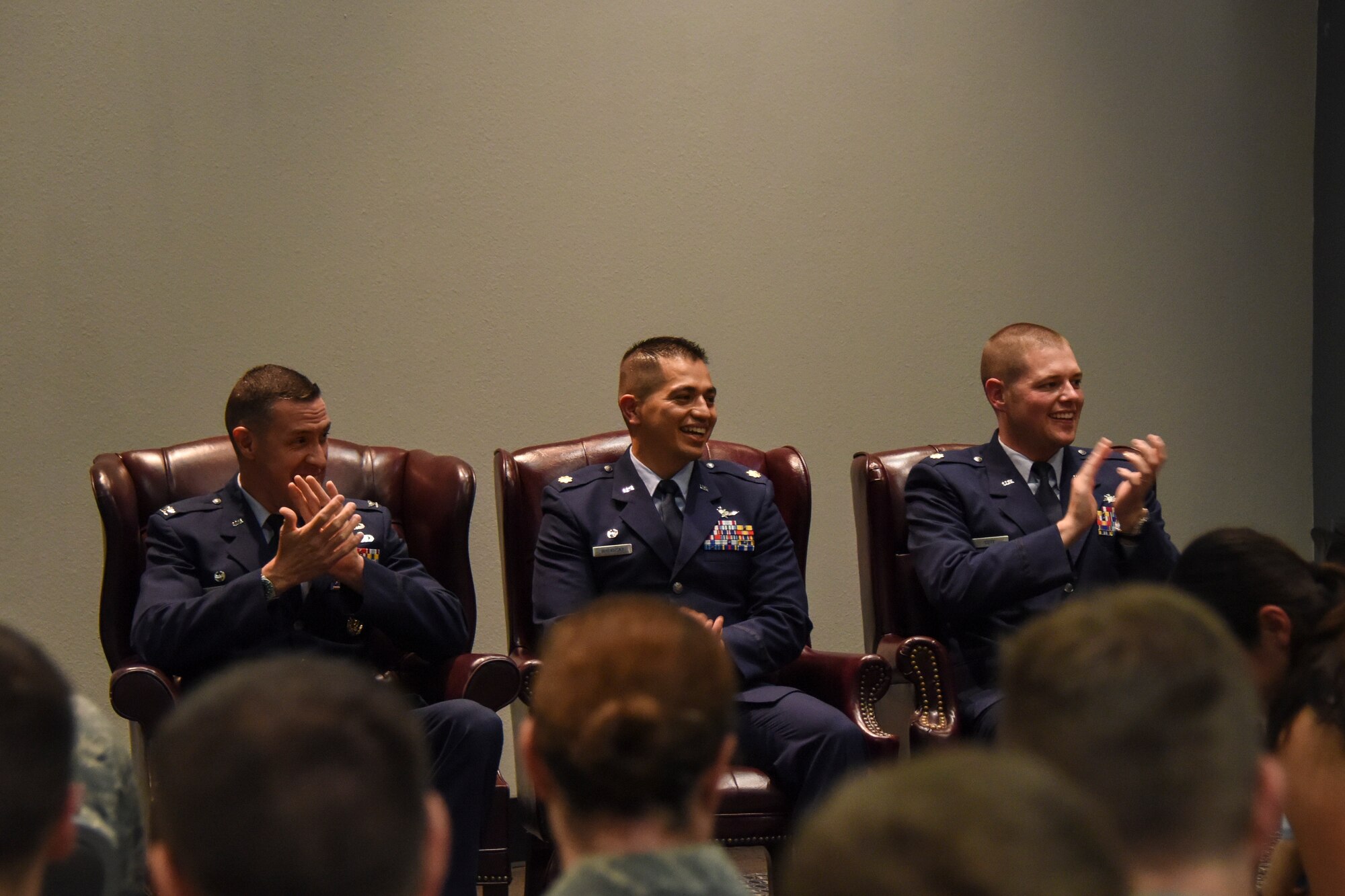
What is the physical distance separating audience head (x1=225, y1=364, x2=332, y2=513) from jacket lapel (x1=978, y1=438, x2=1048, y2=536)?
67.0 inches

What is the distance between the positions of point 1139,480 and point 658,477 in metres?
1.19

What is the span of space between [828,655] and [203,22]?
8.04 ft

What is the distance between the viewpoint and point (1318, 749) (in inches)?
75.0

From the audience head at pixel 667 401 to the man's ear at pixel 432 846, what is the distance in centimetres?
249

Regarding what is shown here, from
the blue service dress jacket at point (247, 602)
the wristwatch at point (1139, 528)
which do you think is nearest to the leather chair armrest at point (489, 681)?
the blue service dress jacket at point (247, 602)

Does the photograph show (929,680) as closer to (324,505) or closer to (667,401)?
(667,401)

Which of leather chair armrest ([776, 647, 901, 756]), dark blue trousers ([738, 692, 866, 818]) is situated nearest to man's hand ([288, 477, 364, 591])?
dark blue trousers ([738, 692, 866, 818])


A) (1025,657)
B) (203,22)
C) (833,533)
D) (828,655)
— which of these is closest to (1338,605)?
(1025,657)

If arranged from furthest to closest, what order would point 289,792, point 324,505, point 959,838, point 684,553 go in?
point 684,553
point 324,505
point 289,792
point 959,838

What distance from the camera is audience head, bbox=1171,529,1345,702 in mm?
2291

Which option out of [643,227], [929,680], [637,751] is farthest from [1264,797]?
[643,227]

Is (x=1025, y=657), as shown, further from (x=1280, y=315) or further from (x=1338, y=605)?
(x=1280, y=315)

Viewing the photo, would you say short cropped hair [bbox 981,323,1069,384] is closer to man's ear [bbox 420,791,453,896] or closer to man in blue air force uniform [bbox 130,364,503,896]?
man in blue air force uniform [bbox 130,364,503,896]

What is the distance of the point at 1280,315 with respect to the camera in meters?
4.85
